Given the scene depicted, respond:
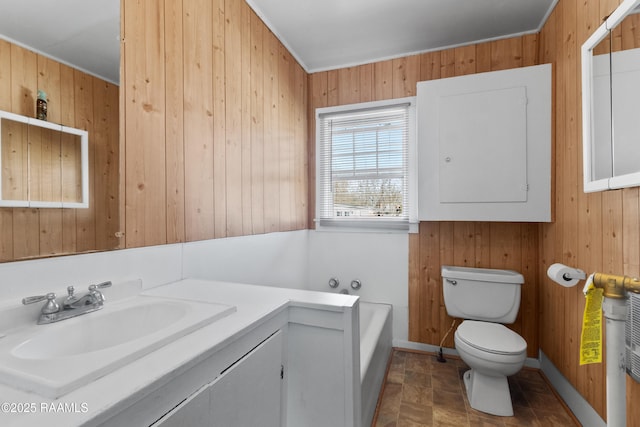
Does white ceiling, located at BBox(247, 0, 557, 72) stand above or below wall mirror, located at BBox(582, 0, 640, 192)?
above

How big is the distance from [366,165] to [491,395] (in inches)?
73.2

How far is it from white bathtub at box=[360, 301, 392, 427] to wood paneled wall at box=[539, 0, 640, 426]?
3.55ft

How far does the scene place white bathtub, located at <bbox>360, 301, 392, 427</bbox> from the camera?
1.52m

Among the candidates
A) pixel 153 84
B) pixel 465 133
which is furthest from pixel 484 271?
pixel 153 84

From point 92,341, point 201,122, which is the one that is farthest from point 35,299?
point 201,122

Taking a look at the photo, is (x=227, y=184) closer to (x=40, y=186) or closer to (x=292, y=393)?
(x=40, y=186)

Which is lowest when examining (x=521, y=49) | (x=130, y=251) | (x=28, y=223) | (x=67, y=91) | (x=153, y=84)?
(x=130, y=251)

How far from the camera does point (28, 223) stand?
2.95 ft

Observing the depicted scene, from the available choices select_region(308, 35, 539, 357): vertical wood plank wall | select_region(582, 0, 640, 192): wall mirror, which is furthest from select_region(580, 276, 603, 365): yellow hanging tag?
select_region(308, 35, 539, 357): vertical wood plank wall

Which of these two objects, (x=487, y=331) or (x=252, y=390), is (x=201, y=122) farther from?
(x=487, y=331)

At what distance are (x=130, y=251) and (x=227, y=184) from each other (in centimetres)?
65

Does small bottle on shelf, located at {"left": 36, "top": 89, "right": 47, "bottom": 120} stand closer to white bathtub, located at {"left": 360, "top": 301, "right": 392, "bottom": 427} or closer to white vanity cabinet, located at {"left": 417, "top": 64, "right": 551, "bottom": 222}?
white bathtub, located at {"left": 360, "top": 301, "right": 392, "bottom": 427}

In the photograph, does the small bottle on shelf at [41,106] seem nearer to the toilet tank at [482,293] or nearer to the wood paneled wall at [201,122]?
the wood paneled wall at [201,122]

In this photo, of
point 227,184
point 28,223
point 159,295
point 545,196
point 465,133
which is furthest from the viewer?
point 465,133
